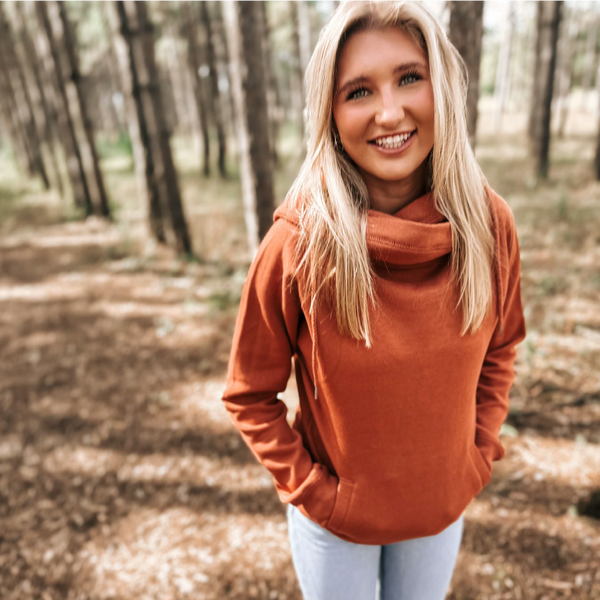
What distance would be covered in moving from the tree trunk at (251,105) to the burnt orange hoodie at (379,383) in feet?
13.9

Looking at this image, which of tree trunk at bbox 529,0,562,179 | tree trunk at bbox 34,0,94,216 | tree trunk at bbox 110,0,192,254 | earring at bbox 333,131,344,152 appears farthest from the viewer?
tree trunk at bbox 34,0,94,216

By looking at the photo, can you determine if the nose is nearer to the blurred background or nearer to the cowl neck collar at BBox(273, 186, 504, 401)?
the cowl neck collar at BBox(273, 186, 504, 401)

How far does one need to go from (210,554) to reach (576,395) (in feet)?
10.2

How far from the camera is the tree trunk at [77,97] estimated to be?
10.3 m

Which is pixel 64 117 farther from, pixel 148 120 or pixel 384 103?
pixel 384 103

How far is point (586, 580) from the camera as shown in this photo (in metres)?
2.62

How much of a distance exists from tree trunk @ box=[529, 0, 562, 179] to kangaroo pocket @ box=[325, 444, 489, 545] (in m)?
11.2

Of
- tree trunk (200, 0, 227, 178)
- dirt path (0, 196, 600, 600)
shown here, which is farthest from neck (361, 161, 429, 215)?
tree trunk (200, 0, 227, 178)

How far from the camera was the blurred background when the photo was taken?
2.94 metres

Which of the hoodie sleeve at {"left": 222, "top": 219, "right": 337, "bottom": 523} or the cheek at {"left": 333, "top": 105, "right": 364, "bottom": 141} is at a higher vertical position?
the cheek at {"left": 333, "top": 105, "right": 364, "bottom": 141}

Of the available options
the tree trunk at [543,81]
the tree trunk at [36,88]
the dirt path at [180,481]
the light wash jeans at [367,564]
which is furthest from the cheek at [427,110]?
the tree trunk at [36,88]

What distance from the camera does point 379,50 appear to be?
1221mm

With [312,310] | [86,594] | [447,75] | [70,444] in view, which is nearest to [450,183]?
[447,75]

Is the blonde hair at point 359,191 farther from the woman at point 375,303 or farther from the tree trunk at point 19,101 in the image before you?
the tree trunk at point 19,101
